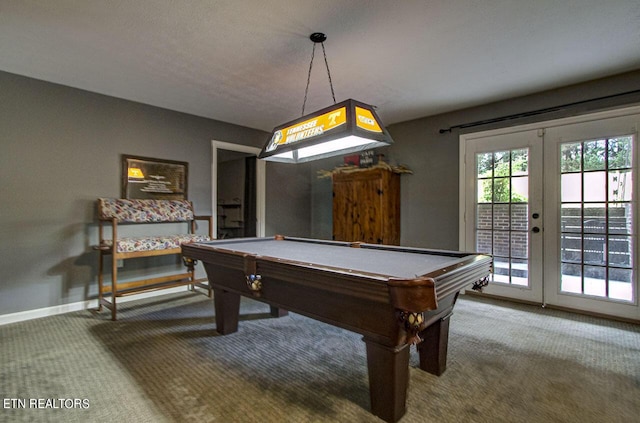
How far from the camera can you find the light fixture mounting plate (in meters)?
2.29

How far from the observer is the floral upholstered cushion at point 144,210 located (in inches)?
128

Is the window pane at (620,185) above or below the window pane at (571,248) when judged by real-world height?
above

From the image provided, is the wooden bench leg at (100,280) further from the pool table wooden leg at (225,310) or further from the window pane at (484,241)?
the window pane at (484,241)

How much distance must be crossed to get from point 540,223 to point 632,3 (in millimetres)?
2162

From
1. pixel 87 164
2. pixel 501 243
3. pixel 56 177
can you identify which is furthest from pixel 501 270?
pixel 56 177

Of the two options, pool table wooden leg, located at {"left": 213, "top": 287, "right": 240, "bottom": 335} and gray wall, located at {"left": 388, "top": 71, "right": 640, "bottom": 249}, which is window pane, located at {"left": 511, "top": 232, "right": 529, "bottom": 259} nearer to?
gray wall, located at {"left": 388, "top": 71, "right": 640, "bottom": 249}

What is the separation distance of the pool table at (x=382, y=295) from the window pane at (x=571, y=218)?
2.08 m

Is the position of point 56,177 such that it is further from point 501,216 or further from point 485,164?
point 501,216

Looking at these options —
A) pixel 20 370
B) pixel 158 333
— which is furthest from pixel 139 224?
pixel 20 370

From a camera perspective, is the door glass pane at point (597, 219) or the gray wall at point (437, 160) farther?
the gray wall at point (437, 160)

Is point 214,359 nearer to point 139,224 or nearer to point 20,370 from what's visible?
point 20,370

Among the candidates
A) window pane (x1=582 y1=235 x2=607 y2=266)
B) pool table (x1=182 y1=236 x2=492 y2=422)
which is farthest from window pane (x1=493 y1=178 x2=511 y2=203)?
pool table (x1=182 y1=236 x2=492 y2=422)

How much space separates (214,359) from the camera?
217cm

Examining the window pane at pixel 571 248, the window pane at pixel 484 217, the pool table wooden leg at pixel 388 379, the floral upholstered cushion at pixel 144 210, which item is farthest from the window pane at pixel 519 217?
the floral upholstered cushion at pixel 144 210
